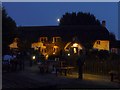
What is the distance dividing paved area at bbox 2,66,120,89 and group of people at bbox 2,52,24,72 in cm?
23

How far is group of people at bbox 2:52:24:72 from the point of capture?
433 inches

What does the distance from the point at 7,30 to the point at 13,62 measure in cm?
143

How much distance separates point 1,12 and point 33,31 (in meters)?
1.06

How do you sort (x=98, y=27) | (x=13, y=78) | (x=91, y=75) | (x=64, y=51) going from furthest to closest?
1. (x=98, y=27)
2. (x=64, y=51)
3. (x=91, y=75)
4. (x=13, y=78)

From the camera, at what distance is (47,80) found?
1021 centimetres

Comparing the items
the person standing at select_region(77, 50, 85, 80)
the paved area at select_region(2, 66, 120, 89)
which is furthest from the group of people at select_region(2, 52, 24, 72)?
the person standing at select_region(77, 50, 85, 80)

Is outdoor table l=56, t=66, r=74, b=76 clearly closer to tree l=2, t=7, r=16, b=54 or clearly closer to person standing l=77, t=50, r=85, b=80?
person standing l=77, t=50, r=85, b=80

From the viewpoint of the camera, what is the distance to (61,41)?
12.2 m

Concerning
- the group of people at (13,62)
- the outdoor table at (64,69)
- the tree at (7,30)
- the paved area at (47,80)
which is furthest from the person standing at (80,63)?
the tree at (7,30)

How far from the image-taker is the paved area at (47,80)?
31.9 feet

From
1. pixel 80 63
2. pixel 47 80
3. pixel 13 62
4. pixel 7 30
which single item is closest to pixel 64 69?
pixel 80 63

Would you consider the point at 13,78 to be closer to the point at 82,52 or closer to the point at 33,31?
the point at 33,31

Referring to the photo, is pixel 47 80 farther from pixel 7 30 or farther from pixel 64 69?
pixel 7 30

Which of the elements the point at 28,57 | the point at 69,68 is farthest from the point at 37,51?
the point at 69,68
